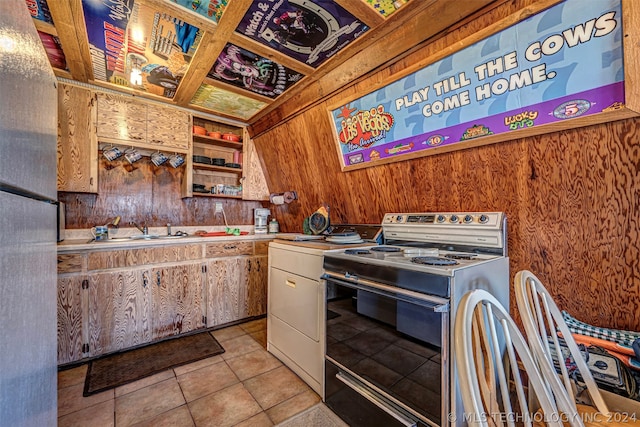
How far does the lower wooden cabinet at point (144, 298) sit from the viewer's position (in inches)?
81.2

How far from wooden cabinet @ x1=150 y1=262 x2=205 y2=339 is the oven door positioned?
1.62 metres

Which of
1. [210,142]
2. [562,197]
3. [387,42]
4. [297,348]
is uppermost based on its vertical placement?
[387,42]

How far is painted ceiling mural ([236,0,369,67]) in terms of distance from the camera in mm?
1567

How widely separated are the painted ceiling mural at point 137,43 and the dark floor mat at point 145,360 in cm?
239

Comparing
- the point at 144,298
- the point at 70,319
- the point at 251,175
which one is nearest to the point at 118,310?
the point at 144,298

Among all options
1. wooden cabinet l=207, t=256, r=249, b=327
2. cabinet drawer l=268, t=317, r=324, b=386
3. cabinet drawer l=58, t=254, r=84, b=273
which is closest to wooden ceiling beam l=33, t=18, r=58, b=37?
cabinet drawer l=58, t=254, r=84, b=273

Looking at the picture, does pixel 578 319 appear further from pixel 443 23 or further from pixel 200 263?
pixel 200 263

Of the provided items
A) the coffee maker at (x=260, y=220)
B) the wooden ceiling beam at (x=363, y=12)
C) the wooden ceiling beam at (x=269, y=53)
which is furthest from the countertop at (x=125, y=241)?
the wooden ceiling beam at (x=363, y=12)

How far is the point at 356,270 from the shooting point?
150 cm

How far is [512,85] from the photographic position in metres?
1.37

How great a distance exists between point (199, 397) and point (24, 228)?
63.9 inches

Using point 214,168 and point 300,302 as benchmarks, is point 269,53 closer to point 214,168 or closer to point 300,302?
point 214,168

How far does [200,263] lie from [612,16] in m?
3.21

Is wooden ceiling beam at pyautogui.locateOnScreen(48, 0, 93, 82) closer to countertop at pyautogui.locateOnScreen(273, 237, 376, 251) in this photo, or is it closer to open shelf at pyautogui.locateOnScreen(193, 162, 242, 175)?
open shelf at pyautogui.locateOnScreen(193, 162, 242, 175)
